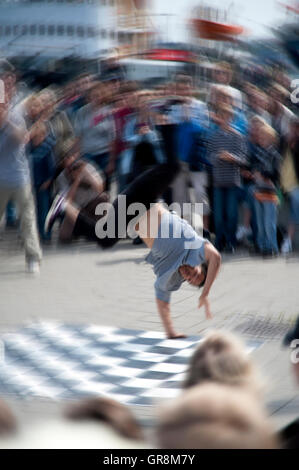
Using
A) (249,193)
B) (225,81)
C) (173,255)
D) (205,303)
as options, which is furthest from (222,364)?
(225,81)

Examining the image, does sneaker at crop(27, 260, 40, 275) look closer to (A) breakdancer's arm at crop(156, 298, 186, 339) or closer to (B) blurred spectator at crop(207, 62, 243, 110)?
(A) breakdancer's arm at crop(156, 298, 186, 339)

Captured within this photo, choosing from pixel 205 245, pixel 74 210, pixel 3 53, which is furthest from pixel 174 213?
pixel 3 53

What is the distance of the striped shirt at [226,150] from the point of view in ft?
5.63

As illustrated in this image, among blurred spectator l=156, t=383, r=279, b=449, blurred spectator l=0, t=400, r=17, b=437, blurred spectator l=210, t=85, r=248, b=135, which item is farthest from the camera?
blurred spectator l=210, t=85, r=248, b=135

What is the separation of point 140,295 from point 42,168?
380mm

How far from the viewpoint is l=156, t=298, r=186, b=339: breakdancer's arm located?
5.73ft

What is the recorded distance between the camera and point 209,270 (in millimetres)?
1745

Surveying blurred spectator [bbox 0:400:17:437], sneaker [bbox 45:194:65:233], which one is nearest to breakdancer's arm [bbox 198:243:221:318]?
sneaker [bbox 45:194:65:233]

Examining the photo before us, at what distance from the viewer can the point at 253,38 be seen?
1.64m

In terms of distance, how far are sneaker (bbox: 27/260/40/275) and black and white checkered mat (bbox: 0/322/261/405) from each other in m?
0.13

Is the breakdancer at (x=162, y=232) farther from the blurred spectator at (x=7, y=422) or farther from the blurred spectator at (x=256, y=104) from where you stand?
the blurred spectator at (x=7, y=422)

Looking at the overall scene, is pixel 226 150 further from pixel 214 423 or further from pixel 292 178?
pixel 214 423

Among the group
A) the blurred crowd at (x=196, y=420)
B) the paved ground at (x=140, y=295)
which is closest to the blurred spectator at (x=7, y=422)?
the blurred crowd at (x=196, y=420)
